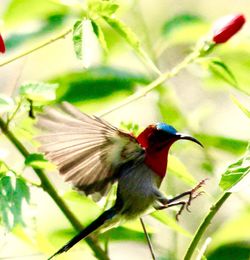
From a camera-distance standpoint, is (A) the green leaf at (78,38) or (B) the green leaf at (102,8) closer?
(A) the green leaf at (78,38)

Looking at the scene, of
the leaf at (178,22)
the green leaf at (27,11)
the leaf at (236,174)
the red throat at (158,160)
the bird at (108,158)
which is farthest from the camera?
the leaf at (178,22)

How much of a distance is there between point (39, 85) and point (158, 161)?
1.13 feet

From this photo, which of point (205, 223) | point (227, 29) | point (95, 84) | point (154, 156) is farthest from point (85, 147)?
point (95, 84)

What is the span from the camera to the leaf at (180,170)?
7.29 ft

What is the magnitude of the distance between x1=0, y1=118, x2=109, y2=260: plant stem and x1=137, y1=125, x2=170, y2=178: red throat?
0.77ft

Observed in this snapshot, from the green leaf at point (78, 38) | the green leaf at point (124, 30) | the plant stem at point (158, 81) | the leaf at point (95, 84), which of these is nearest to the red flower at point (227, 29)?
the plant stem at point (158, 81)

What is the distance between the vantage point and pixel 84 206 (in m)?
2.57

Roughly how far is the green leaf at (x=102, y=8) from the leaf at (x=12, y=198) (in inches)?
17.2

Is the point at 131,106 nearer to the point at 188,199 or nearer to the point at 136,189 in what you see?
the point at 136,189

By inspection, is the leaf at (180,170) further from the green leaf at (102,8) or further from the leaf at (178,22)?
the leaf at (178,22)

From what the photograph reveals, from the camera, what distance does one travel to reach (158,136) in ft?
7.25

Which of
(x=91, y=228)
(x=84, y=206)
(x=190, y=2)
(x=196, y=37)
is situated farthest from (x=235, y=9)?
(x=91, y=228)

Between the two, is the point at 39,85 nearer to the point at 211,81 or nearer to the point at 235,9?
the point at 211,81

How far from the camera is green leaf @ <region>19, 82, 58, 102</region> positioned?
2.19 meters
